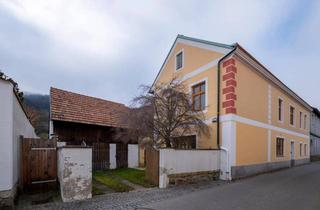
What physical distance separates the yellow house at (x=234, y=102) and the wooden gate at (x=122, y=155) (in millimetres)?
4903

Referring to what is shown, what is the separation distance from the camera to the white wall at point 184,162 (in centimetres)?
875

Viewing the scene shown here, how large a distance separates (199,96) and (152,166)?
533 centimetres

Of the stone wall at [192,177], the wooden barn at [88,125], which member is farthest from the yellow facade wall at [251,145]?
the wooden barn at [88,125]

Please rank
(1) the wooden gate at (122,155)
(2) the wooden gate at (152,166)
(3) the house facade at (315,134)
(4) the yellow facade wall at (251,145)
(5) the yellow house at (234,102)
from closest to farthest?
(2) the wooden gate at (152,166) < (5) the yellow house at (234,102) < (4) the yellow facade wall at (251,145) < (1) the wooden gate at (122,155) < (3) the house facade at (315,134)

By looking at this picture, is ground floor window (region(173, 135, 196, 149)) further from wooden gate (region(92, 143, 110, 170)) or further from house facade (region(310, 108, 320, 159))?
house facade (region(310, 108, 320, 159))

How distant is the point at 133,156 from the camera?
1573cm

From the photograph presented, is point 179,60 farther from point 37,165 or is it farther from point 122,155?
point 37,165

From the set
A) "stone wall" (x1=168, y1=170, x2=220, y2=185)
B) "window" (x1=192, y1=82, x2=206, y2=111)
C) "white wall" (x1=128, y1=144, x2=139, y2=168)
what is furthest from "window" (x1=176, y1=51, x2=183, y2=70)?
"stone wall" (x1=168, y1=170, x2=220, y2=185)

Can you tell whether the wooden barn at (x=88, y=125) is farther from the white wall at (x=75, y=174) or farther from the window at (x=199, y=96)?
the white wall at (x=75, y=174)

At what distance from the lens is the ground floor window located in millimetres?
11534

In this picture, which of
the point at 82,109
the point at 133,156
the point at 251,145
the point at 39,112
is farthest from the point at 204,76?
the point at 39,112

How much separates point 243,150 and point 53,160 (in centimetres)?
875

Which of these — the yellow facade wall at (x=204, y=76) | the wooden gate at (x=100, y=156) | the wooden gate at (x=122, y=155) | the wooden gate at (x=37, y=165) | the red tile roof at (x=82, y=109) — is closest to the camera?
the wooden gate at (x=37, y=165)

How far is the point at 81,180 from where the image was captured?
6855 millimetres
